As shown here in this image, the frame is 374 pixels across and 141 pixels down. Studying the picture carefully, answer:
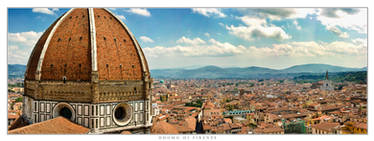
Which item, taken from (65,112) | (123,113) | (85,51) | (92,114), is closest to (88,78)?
(85,51)

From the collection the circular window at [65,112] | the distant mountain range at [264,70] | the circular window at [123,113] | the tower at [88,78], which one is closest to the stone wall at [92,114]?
the tower at [88,78]

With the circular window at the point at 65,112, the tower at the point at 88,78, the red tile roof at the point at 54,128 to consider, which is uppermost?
the tower at the point at 88,78

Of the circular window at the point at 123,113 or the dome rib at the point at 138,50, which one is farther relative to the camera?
the dome rib at the point at 138,50

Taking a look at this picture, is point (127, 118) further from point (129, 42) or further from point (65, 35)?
point (65, 35)

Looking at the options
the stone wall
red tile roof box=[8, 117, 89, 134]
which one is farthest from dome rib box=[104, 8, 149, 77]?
red tile roof box=[8, 117, 89, 134]

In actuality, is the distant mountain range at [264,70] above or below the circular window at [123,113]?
above

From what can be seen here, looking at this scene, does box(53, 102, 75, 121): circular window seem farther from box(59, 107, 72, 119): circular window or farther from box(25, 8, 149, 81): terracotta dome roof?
box(25, 8, 149, 81): terracotta dome roof

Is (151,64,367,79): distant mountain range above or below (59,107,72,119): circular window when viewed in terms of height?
above

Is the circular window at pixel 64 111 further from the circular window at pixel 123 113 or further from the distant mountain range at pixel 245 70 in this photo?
the distant mountain range at pixel 245 70
